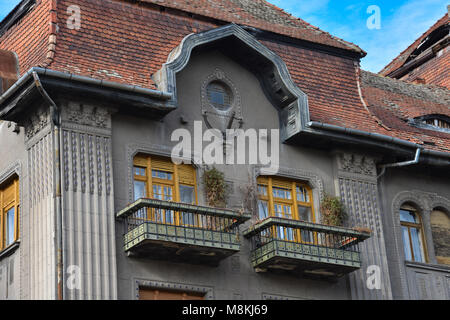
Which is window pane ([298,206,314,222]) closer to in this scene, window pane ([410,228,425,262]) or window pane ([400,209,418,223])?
window pane ([400,209,418,223])

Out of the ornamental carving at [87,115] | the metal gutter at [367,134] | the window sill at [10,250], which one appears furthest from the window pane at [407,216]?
the window sill at [10,250]

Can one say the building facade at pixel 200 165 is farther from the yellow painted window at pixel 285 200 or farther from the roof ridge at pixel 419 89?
the roof ridge at pixel 419 89

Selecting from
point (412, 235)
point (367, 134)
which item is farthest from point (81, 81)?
point (412, 235)

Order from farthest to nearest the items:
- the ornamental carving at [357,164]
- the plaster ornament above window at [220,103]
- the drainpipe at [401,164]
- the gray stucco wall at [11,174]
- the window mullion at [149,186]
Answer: the drainpipe at [401,164]
the ornamental carving at [357,164]
the plaster ornament above window at [220,103]
the window mullion at [149,186]
the gray stucco wall at [11,174]

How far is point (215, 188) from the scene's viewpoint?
26.5 m

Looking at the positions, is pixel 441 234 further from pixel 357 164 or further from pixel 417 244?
pixel 357 164

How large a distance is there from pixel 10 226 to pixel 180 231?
4372 millimetres

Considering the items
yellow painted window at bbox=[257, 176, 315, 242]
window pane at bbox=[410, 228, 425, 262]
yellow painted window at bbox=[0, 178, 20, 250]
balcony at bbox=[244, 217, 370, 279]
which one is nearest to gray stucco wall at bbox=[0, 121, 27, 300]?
yellow painted window at bbox=[0, 178, 20, 250]

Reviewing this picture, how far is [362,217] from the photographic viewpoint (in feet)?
92.8

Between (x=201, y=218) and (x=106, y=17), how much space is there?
19.2ft

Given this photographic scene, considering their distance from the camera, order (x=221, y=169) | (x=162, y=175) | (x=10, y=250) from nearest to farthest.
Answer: (x=10, y=250) < (x=162, y=175) < (x=221, y=169)

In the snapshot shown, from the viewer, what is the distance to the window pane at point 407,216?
29714 mm

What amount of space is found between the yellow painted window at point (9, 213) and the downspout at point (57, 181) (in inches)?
76.5

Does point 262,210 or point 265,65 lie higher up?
point 265,65
